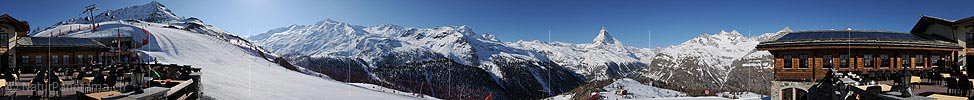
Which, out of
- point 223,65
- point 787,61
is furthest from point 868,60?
point 223,65

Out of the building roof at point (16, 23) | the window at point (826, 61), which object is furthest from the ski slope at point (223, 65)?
the window at point (826, 61)

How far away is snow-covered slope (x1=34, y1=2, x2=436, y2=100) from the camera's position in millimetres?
13570

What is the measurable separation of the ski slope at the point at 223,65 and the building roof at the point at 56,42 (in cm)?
34

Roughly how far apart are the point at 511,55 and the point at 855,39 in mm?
28250

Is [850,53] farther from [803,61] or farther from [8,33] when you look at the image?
[8,33]

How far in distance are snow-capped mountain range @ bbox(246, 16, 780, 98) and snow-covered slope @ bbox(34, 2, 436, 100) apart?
13.4ft

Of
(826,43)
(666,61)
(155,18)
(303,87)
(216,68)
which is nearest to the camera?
(826,43)

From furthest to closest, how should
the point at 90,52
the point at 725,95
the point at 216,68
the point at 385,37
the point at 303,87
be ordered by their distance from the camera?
the point at 385,37 → the point at 725,95 → the point at 303,87 → the point at 216,68 → the point at 90,52

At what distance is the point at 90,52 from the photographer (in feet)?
43.0

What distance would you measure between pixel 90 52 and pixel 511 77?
27781 millimetres

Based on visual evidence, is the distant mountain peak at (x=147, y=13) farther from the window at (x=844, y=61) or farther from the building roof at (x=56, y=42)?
the window at (x=844, y=61)

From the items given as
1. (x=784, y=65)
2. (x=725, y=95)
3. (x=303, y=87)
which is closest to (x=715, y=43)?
(x=725, y=95)

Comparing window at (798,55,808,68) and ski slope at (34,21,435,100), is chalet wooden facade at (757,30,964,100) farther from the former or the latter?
ski slope at (34,21,435,100)

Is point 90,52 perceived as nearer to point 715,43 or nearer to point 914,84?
point 914,84
